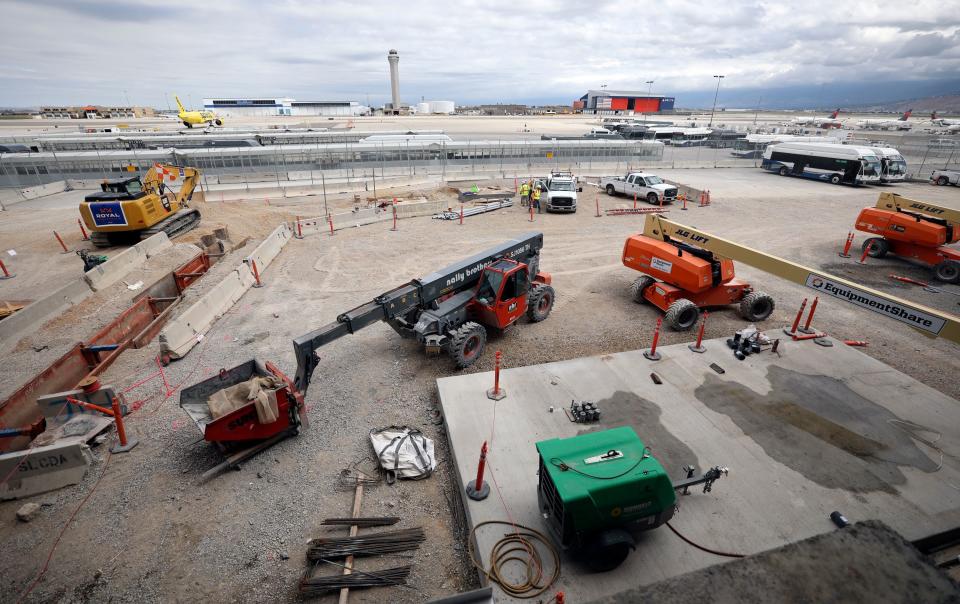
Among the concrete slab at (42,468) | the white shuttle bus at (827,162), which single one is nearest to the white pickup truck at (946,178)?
the white shuttle bus at (827,162)

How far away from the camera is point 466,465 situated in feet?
22.0

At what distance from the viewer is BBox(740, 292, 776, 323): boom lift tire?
11367 mm

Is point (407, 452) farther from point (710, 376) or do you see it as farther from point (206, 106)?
point (206, 106)

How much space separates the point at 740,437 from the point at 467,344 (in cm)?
539

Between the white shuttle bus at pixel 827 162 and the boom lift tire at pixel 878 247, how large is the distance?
18.9 m

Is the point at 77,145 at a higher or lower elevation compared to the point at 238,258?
higher

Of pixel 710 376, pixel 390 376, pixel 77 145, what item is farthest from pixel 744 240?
pixel 77 145

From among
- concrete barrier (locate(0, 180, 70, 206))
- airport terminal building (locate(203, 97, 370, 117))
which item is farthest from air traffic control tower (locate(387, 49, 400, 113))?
concrete barrier (locate(0, 180, 70, 206))

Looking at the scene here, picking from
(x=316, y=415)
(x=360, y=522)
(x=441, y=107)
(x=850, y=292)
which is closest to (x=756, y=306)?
(x=850, y=292)

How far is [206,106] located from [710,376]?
155955mm

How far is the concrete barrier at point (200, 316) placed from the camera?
32.0ft

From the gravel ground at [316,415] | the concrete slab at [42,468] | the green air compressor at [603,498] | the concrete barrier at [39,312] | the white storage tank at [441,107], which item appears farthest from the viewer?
the white storage tank at [441,107]

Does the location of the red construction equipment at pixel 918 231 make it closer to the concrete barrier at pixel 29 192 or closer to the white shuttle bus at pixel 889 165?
the white shuttle bus at pixel 889 165

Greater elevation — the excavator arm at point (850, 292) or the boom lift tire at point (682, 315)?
the excavator arm at point (850, 292)
